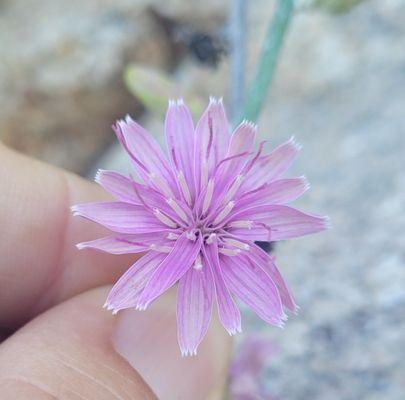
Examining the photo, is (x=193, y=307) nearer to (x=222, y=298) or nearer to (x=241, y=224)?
Answer: (x=222, y=298)

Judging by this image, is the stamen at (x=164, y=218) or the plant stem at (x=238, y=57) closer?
the stamen at (x=164, y=218)

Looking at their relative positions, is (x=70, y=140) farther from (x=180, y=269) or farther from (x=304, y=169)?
(x=180, y=269)

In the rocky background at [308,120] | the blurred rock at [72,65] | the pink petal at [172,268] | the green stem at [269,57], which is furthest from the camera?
the blurred rock at [72,65]

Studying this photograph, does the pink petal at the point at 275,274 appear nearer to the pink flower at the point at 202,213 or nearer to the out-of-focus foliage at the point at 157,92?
the pink flower at the point at 202,213

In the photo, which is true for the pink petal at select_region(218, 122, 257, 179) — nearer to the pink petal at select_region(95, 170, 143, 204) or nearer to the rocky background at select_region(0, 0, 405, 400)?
the pink petal at select_region(95, 170, 143, 204)

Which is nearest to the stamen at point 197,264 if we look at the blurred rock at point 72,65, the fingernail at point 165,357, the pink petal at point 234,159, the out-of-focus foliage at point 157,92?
the pink petal at point 234,159

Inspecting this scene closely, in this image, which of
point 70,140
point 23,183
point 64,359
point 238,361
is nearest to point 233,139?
point 64,359

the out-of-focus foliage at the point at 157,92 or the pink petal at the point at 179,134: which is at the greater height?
the out-of-focus foliage at the point at 157,92
